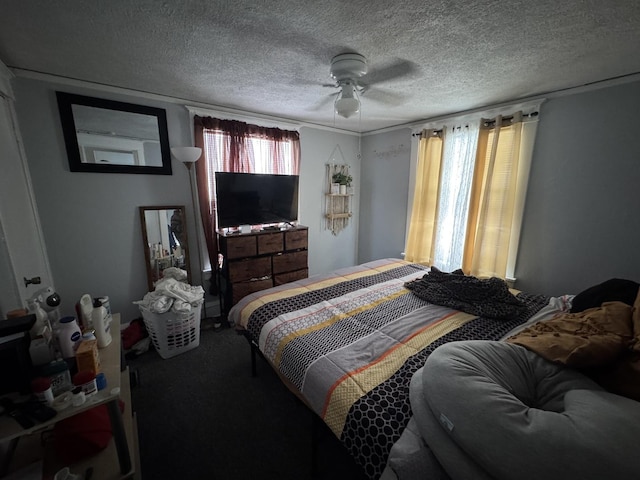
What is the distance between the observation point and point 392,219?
389 centimetres

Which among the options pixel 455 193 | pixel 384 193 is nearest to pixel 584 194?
pixel 455 193

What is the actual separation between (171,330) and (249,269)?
0.93 m

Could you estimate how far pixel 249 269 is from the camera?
2855mm

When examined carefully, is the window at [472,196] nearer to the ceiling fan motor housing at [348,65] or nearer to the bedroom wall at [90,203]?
the ceiling fan motor housing at [348,65]

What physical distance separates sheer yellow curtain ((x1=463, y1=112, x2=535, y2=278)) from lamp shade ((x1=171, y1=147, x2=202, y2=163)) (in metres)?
3.00

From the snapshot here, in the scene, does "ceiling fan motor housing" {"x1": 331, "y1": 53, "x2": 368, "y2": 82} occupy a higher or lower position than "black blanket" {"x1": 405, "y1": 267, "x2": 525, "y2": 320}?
higher

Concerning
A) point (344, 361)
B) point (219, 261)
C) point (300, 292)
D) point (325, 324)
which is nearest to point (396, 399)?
point (344, 361)

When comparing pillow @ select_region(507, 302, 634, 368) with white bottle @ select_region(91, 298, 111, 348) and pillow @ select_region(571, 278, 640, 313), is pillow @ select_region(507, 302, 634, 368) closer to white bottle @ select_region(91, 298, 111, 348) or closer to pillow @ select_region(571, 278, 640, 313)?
pillow @ select_region(571, 278, 640, 313)

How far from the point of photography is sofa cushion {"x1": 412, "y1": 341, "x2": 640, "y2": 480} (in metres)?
0.66

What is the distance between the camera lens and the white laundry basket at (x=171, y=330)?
86.5 inches

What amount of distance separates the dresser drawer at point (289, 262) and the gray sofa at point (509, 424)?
2214mm

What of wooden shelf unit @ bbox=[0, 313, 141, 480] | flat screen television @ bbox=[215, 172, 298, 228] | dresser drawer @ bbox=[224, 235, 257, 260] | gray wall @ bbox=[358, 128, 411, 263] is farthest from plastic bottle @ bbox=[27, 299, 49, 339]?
gray wall @ bbox=[358, 128, 411, 263]

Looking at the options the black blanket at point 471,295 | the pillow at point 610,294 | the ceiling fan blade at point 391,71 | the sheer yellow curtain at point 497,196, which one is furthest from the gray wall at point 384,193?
the pillow at point 610,294

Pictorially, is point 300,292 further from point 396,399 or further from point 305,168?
point 305,168
